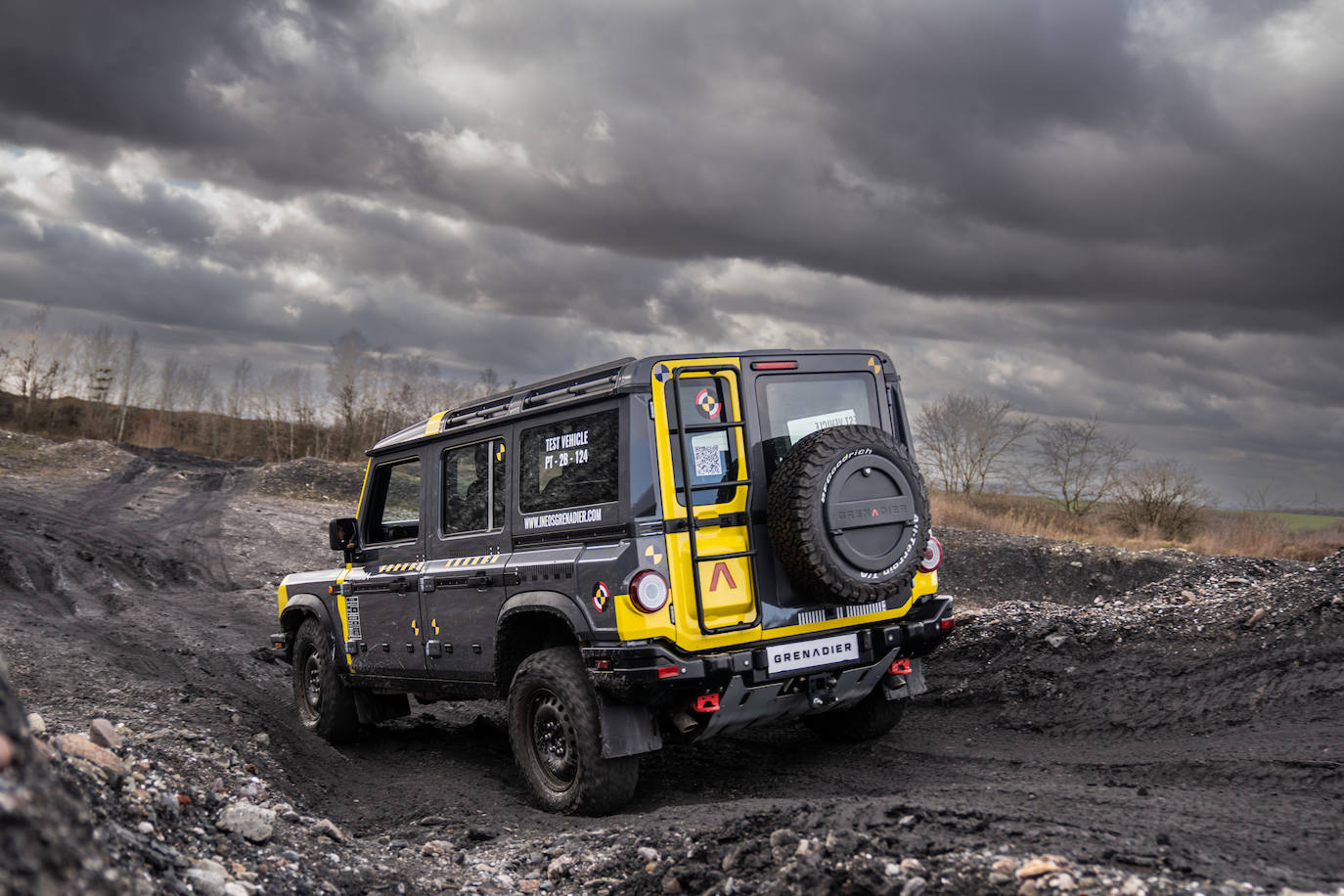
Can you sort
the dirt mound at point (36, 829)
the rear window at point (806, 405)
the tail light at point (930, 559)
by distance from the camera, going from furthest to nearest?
the tail light at point (930, 559)
the rear window at point (806, 405)
the dirt mound at point (36, 829)

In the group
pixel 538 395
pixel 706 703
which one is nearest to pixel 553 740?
pixel 706 703

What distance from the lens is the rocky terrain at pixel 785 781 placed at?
3254 mm

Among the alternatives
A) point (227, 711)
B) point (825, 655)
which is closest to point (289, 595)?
point (227, 711)

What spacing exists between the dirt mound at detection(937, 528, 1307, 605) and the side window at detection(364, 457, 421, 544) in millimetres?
10571

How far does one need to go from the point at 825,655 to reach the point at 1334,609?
442 cm

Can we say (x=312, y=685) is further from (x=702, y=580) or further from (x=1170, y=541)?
(x=1170, y=541)

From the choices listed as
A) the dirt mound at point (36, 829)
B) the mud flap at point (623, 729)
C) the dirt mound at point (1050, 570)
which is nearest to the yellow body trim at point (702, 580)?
the mud flap at point (623, 729)

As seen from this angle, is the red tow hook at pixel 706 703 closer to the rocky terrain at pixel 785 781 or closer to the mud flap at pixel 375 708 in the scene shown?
the rocky terrain at pixel 785 781

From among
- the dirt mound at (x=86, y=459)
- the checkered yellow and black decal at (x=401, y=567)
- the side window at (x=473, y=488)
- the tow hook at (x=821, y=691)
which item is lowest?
the tow hook at (x=821, y=691)

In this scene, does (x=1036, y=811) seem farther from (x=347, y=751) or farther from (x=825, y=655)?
(x=347, y=751)

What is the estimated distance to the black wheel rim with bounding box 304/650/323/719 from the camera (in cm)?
755

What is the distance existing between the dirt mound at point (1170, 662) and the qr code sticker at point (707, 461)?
3.36 meters

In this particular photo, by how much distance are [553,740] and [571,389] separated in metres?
1.97

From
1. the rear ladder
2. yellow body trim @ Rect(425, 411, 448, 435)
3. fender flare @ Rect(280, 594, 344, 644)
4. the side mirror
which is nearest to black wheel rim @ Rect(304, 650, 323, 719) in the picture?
fender flare @ Rect(280, 594, 344, 644)
